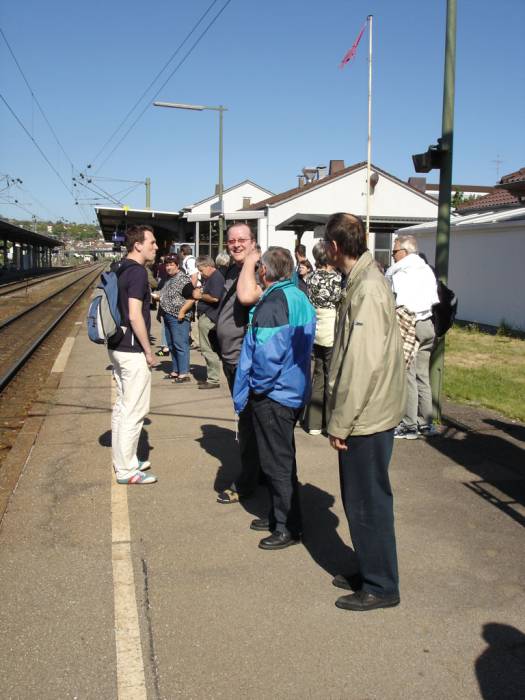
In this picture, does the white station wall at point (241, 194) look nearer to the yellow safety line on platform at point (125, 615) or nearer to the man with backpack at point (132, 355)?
the man with backpack at point (132, 355)

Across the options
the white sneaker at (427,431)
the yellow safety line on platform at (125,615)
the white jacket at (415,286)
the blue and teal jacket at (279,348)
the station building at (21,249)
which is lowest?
the yellow safety line on platform at (125,615)

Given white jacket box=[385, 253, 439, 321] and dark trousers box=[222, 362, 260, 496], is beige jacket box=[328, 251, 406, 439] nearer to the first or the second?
dark trousers box=[222, 362, 260, 496]

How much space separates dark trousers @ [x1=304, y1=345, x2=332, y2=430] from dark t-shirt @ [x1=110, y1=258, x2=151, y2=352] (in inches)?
96.2

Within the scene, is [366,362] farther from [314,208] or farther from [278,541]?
[314,208]

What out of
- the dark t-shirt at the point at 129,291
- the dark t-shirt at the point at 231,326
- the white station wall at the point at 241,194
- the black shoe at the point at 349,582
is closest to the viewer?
the black shoe at the point at 349,582

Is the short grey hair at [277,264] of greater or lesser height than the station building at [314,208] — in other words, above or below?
below

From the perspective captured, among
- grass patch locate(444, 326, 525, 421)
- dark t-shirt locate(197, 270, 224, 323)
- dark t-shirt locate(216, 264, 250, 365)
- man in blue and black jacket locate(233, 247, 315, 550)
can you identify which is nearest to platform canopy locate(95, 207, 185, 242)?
grass patch locate(444, 326, 525, 421)

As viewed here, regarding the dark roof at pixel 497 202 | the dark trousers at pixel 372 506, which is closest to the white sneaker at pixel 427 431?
the dark trousers at pixel 372 506

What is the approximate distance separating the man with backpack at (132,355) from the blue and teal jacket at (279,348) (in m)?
A: 1.27

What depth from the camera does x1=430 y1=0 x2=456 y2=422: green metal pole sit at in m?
7.31

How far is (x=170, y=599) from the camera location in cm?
364

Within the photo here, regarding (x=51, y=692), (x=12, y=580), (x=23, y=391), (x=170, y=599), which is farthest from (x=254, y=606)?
(x=23, y=391)

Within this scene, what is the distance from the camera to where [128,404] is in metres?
5.38

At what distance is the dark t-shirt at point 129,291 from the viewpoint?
5.24m
